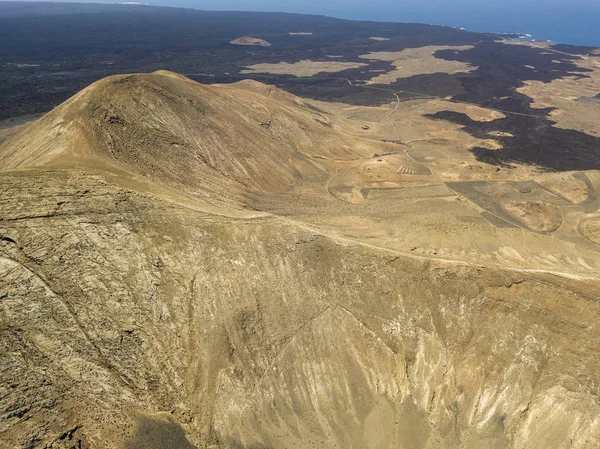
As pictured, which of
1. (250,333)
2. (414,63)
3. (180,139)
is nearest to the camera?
(250,333)

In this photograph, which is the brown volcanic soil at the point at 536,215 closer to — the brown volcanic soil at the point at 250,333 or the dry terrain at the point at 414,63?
the brown volcanic soil at the point at 250,333

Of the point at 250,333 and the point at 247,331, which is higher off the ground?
the point at 247,331

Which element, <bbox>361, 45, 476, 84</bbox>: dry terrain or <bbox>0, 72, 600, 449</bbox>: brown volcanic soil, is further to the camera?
<bbox>361, 45, 476, 84</bbox>: dry terrain

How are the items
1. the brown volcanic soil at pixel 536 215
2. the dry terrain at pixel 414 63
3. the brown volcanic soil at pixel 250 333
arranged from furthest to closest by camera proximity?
the dry terrain at pixel 414 63 → the brown volcanic soil at pixel 536 215 → the brown volcanic soil at pixel 250 333

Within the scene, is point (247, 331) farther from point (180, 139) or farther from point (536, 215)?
point (536, 215)

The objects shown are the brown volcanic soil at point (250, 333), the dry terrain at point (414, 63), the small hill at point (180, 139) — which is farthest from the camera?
the dry terrain at point (414, 63)

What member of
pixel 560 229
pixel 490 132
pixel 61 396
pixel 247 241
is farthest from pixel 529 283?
pixel 490 132

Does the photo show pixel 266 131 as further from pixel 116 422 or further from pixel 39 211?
pixel 116 422

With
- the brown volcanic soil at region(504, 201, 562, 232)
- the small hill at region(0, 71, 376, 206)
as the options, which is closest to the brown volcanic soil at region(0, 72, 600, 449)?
the small hill at region(0, 71, 376, 206)

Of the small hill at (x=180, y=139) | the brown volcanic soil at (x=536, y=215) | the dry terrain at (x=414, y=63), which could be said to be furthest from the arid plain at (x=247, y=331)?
the dry terrain at (x=414, y=63)

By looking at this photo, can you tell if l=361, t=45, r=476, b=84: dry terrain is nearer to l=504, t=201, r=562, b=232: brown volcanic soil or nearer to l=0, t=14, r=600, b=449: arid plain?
l=504, t=201, r=562, b=232: brown volcanic soil

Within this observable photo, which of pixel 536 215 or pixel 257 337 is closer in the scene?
pixel 257 337

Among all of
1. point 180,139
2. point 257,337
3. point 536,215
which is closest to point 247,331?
point 257,337
